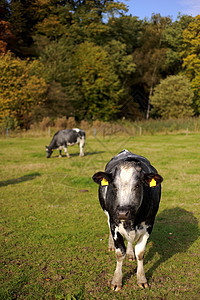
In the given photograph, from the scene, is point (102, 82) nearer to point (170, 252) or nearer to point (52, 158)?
point (52, 158)

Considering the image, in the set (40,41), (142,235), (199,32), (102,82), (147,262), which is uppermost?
(199,32)

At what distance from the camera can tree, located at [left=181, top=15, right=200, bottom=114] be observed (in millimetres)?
46594

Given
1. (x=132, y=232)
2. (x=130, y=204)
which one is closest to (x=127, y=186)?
(x=130, y=204)

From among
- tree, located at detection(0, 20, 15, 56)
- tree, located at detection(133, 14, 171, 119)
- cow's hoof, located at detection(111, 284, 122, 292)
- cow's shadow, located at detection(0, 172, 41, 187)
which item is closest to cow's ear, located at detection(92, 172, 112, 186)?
cow's hoof, located at detection(111, 284, 122, 292)

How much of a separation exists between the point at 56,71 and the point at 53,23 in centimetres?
1013

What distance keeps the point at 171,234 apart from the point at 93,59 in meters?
37.1

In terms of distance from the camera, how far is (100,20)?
45938 mm

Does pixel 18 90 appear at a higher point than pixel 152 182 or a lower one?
higher

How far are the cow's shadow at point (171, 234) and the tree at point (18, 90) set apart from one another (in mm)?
25694

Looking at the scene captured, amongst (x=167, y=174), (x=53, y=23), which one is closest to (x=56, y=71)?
(x=53, y=23)

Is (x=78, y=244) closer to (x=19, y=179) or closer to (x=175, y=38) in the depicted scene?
(x=19, y=179)

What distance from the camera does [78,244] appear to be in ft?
19.2

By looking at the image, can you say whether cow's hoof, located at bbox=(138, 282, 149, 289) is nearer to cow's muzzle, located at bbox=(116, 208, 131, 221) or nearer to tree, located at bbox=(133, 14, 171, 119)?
cow's muzzle, located at bbox=(116, 208, 131, 221)

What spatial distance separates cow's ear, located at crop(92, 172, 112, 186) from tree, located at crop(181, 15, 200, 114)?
45.0 m
